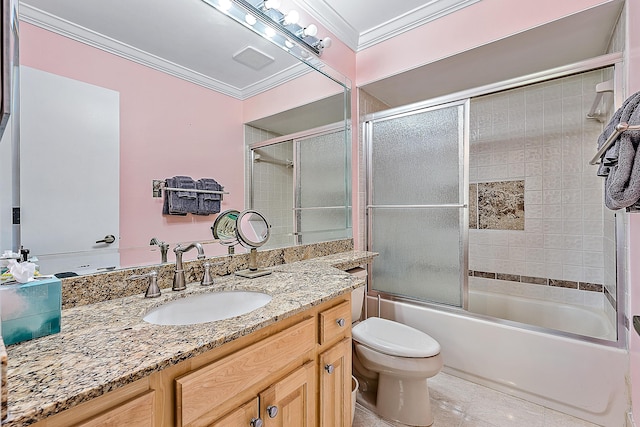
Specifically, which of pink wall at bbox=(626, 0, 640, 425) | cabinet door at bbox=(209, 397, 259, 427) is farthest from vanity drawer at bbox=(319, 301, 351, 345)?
pink wall at bbox=(626, 0, 640, 425)

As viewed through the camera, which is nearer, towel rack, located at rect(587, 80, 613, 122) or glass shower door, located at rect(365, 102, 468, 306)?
towel rack, located at rect(587, 80, 613, 122)

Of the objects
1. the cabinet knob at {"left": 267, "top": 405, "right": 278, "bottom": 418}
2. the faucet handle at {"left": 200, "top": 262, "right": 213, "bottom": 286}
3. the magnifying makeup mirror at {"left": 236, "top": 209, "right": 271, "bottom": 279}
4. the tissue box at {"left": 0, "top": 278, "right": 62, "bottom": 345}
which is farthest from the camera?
the magnifying makeup mirror at {"left": 236, "top": 209, "right": 271, "bottom": 279}

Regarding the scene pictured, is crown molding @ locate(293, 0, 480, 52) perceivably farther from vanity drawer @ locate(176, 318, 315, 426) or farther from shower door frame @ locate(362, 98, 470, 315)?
vanity drawer @ locate(176, 318, 315, 426)

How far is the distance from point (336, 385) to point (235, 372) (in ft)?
1.76

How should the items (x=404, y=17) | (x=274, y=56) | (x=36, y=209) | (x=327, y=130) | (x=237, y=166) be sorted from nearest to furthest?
(x=36, y=209)
(x=237, y=166)
(x=274, y=56)
(x=404, y=17)
(x=327, y=130)

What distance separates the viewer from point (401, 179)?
2.16 meters

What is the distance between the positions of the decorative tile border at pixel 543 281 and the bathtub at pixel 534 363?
710 mm

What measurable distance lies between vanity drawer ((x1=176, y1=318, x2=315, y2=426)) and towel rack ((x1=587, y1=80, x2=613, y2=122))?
190cm

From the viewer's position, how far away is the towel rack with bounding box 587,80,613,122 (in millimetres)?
1516

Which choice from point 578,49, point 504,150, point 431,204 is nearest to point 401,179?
point 431,204

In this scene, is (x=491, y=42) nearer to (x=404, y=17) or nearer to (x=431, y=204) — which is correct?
(x=404, y=17)

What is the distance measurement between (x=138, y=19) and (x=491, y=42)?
183 cm

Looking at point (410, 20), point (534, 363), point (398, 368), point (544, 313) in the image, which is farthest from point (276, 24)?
point (544, 313)

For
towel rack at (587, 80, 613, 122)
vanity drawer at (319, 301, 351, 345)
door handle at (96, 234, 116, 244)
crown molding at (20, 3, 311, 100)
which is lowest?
vanity drawer at (319, 301, 351, 345)
